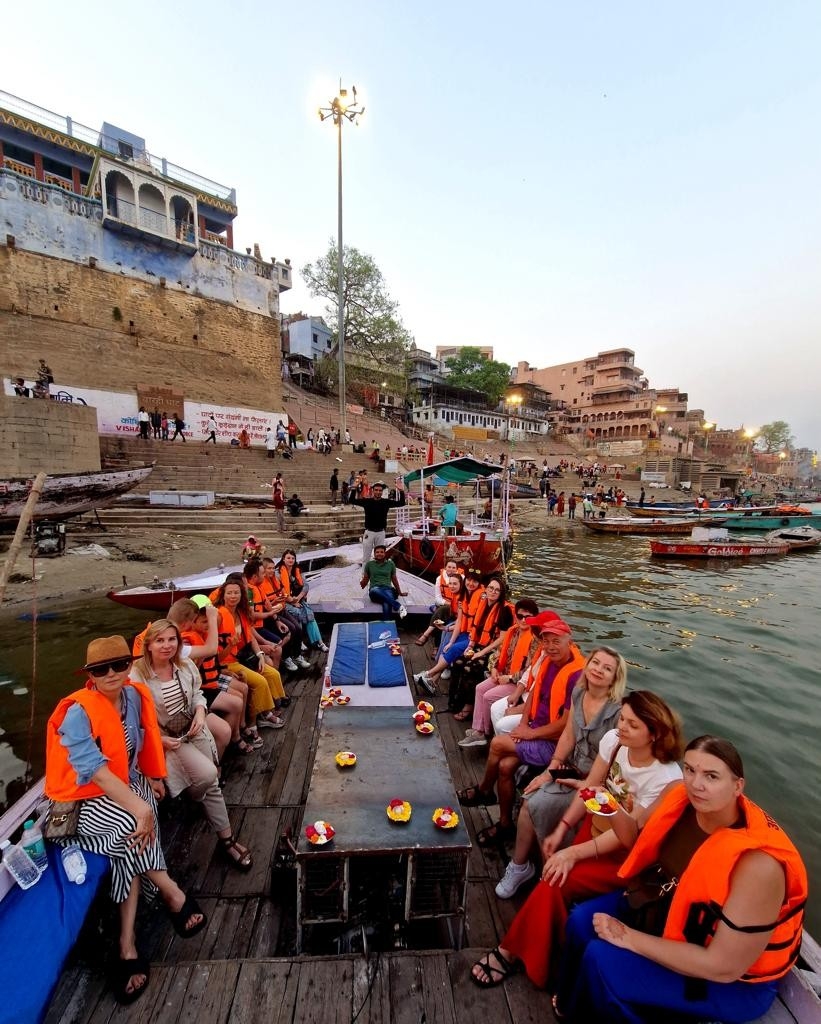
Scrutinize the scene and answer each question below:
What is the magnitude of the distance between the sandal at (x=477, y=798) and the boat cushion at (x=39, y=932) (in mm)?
2880

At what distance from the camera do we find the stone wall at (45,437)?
15.0 meters

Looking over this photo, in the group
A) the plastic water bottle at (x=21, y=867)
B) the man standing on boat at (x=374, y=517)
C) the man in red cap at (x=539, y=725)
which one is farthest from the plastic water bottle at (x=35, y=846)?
the man standing on boat at (x=374, y=517)

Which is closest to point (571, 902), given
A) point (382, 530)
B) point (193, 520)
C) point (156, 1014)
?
point (156, 1014)

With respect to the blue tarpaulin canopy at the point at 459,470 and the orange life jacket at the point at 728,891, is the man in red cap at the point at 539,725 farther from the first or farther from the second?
the blue tarpaulin canopy at the point at 459,470

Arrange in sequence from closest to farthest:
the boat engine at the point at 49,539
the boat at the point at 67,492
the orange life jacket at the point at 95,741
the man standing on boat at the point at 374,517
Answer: the orange life jacket at the point at 95,741
the man standing on boat at the point at 374,517
the boat engine at the point at 49,539
the boat at the point at 67,492

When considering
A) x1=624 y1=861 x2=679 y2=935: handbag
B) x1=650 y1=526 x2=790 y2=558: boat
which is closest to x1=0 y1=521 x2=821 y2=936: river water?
x1=650 y1=526 x2=790 y2=558: boat

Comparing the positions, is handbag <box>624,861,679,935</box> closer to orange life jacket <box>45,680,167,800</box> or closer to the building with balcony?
orange life jacket <box>45,680,167,800</box>

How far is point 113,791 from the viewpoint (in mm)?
2658

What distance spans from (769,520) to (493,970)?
36.8 m

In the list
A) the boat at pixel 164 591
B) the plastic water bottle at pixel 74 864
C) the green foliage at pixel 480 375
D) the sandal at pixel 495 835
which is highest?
the green foliage at pixel 480 375

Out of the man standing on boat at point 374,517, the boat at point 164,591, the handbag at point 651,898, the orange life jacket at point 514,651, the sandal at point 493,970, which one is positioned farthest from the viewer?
the man standing on boat at point 374,517

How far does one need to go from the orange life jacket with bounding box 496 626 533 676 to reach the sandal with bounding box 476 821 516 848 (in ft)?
4.86

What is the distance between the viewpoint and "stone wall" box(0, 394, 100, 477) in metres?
15.0

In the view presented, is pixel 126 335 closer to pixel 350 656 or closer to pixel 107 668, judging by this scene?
pixel 350 656
